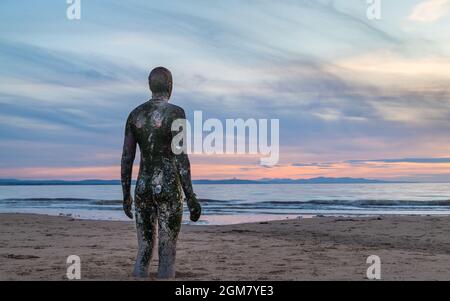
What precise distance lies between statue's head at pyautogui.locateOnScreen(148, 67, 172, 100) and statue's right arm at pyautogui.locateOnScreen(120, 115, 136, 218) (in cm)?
58

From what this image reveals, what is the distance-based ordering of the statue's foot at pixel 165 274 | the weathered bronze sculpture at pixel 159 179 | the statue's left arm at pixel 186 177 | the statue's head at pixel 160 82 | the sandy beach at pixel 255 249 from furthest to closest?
1. the sandy beach at pixel 255 249
2. the statue's head at pixel 160 82
3. the statue's foot at pixel 165 274
4. the weathered bronze sculpture at pixel 159 179
5. the statue's left arm at pixel 186 177

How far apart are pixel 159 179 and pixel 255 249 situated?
4.67m

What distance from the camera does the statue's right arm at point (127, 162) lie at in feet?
25.5

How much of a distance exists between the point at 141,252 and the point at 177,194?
1041 mm

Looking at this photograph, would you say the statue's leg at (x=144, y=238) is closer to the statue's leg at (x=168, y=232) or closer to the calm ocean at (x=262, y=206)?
the statue's leg at (x=168, y=232)

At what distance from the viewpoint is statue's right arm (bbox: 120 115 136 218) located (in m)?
7.79

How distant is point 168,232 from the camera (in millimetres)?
7547

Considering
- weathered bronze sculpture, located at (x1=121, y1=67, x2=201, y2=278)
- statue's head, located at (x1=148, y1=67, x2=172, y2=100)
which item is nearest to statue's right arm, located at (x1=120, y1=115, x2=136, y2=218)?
weathered bronze sculpture, located at (x1=121, y1=67, x2=201, y2=278)

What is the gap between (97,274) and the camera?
26.3 ft

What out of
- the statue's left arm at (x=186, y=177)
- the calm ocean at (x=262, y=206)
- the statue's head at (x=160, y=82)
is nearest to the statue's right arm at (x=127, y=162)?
the statue's head at (x=160, y=82)

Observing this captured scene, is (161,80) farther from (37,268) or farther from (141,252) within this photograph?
(37,268)

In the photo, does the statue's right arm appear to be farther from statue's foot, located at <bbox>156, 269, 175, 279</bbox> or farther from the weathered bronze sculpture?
statue's foot, located at <bbox>156, 269, 175, 279</bbox>
